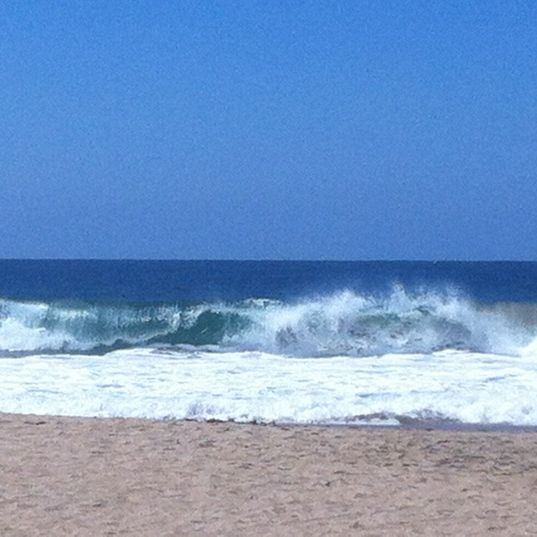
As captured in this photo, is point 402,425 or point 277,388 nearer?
point 402,425

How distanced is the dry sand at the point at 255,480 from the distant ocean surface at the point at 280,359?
171 cm

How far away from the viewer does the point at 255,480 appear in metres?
7.48

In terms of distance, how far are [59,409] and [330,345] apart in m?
12.3

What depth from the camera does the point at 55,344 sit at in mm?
24078

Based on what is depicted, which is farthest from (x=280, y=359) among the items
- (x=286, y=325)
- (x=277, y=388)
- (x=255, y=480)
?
(x=255, y=480)

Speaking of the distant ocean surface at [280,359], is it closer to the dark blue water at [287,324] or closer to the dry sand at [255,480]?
the dark blue water at [287,324]

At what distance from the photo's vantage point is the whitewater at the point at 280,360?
11.6 m

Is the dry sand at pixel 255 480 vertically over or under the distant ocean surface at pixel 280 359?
under

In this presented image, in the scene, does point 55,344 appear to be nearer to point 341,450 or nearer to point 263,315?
point 263,315

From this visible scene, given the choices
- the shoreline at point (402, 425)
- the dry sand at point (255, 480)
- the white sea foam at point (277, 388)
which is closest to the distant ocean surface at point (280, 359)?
the white sea foam at point (277, 388)

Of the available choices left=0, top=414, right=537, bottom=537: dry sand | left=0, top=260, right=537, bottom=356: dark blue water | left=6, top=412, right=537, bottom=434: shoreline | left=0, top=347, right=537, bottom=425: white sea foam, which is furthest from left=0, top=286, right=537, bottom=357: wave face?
left=0, top=414, right=537, bottom=537: dry sand

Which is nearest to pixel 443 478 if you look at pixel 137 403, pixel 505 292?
pixel 137 403

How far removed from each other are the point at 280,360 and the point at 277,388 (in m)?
5.35

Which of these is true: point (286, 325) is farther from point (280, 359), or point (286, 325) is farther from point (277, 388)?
point (277, 388)
